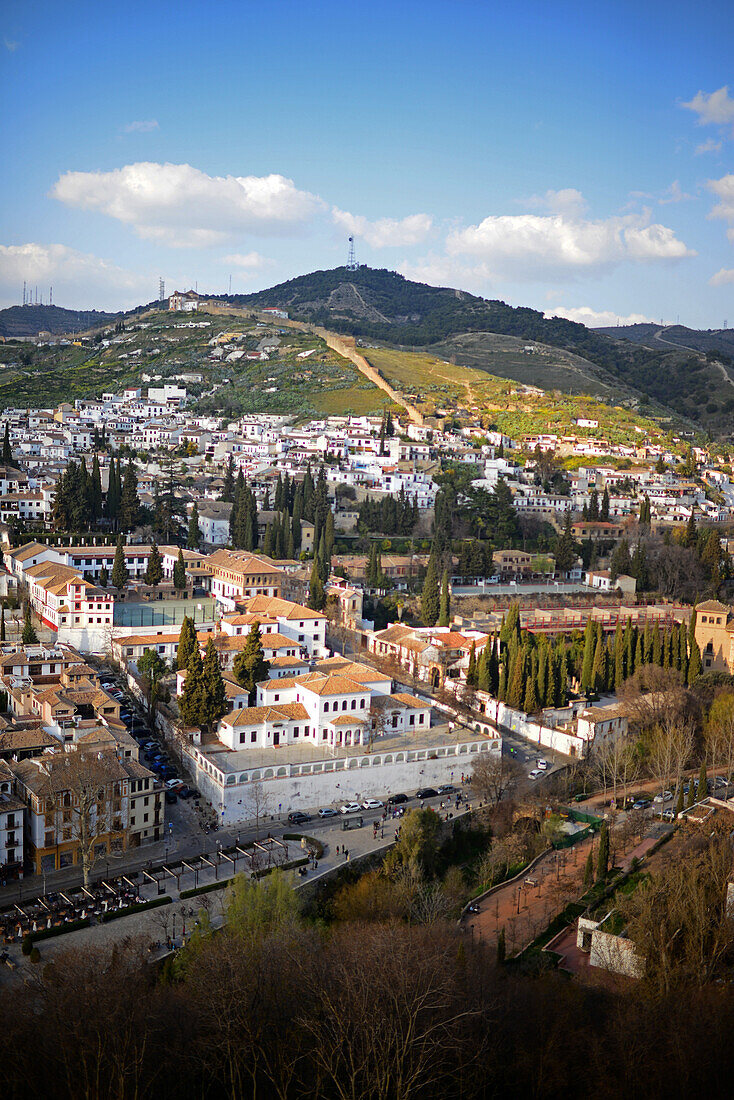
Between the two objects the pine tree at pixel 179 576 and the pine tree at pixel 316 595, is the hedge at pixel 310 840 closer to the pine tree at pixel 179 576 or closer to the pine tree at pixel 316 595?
the pine tree at pixel 316 595

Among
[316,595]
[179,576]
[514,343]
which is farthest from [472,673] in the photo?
[514,343]

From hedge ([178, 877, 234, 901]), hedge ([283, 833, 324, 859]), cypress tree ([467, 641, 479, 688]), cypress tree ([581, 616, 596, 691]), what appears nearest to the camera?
hedge ([178, 877, 234, 901])

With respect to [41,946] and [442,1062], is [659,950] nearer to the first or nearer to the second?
[442,1062]

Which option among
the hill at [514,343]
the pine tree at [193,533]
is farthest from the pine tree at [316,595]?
the hill at [514,343]

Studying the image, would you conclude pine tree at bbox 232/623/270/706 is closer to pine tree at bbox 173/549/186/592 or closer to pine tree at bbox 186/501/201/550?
pine tree at bbox 173/549/186/592

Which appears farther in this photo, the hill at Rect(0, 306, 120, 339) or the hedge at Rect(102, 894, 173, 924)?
the hill at Rect(0, 306, 120, 339)

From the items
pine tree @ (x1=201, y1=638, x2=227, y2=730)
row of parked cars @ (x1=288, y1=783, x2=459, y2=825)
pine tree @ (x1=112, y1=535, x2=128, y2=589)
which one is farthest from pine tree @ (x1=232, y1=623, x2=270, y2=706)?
pine tree @ (x1=112, y1=535, x2=128, y2=589)

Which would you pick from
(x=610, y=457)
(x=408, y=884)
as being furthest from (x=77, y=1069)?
(x=610, y=457)

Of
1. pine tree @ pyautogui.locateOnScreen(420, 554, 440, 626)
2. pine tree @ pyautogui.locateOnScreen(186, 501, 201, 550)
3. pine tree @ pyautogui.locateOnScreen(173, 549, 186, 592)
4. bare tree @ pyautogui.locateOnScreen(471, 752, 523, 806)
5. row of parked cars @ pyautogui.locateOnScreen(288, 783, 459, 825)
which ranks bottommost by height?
row of parked cars @ pyautogui.locateOnScreen(288, 783, 459, 825)
